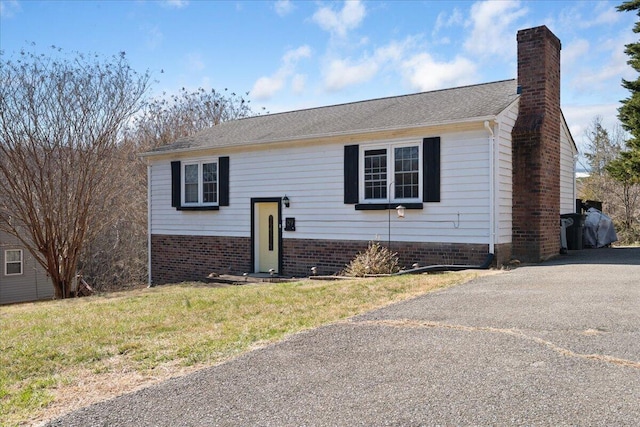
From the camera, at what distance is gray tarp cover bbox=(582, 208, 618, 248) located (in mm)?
16062

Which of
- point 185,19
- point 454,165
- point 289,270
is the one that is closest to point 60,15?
point 185,19

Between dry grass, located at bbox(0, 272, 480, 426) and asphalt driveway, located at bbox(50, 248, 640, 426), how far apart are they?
43 centimetres

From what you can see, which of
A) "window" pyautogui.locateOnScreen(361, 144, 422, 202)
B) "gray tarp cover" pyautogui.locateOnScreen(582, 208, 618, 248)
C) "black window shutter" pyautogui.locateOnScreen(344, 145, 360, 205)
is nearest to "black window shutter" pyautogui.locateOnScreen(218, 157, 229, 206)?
"black window shutter" pyautogui.locateOnScreen(344, 145, 360, 205)

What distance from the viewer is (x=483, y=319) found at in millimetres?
6262

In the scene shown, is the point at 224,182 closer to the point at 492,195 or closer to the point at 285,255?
the point at 285,255

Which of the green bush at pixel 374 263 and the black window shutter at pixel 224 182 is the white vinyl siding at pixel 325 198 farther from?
the green bush at pixel 374 263

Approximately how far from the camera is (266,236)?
49.2ft

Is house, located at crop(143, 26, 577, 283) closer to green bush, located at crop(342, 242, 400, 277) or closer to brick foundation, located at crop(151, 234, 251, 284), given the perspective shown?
brick foundation, located at crop(151, 234, 251, 284)

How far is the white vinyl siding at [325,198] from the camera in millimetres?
11586

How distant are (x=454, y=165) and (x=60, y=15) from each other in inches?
411

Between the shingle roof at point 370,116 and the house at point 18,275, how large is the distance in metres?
10.7

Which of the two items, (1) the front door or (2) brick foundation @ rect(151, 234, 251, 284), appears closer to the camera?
(1) the front door

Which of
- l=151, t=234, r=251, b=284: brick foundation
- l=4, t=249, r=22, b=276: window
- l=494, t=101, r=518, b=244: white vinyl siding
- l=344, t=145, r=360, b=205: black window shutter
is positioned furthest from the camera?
l=4, t=249, r=22, b=276: window

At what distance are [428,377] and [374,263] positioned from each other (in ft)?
25.7
